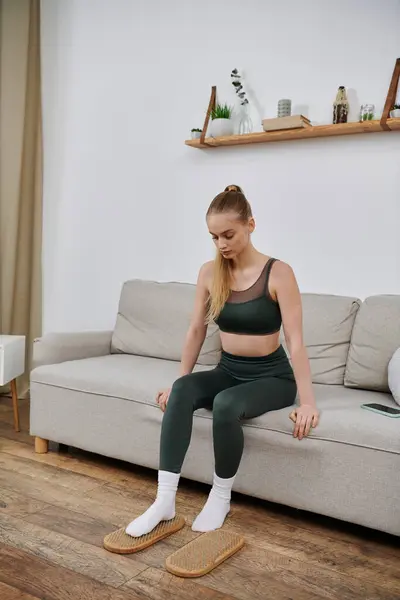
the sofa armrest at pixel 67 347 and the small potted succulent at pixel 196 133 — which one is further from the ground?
the small potted succulent at pixel 196 133

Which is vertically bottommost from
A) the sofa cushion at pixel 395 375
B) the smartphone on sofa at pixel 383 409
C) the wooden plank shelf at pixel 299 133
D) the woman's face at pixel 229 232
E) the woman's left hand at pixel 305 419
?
the woman's left hand at pixel 305 419

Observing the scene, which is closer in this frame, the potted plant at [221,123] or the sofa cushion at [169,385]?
the sofa cushion at [169,385]

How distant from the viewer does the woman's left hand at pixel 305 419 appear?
→ 1.98 m

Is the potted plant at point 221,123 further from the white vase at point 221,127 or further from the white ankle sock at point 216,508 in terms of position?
the white ankle sock at point 216,508

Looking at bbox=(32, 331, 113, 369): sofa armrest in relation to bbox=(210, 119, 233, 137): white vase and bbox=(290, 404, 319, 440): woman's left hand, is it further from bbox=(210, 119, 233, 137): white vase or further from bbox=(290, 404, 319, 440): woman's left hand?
bbox=(290, 404, 319, 440): woman's left hand

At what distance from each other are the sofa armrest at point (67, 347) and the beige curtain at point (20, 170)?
0.89m

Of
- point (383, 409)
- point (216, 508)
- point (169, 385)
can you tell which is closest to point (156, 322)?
point (169, 385)

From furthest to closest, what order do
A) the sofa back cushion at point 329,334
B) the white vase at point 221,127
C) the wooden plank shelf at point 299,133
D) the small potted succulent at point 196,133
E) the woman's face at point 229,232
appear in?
the small potted succulent at point 196,133, the white vase at point 221,127, the wooden plank shelf at point 299,133, the sofa back cushion at point 329,334, the woman's face at point 229,232

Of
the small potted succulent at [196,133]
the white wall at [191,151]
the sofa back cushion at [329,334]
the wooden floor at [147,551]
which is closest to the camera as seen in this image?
the wooden floor at [147,551]

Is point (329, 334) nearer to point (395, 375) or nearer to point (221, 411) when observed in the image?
point (395, 375)

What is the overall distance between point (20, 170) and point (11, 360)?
1236 millimetres

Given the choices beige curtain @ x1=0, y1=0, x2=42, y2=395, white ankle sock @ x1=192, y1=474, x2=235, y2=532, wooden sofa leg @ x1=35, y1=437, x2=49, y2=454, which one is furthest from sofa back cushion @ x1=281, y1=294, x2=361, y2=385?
beige curtain @ x1=0, y1=0, x2=42, y2=395

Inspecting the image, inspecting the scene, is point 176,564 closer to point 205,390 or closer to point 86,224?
point 205,390

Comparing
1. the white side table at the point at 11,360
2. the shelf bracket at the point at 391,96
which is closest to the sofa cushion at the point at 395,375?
the shelf bracket at the point at 391,96
